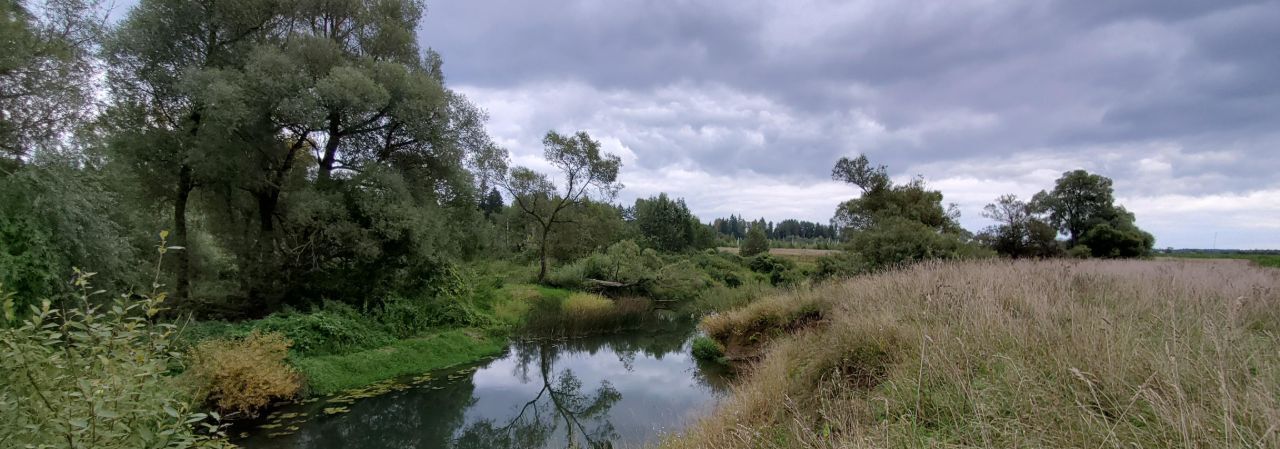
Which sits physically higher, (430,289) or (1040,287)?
(1040,287)

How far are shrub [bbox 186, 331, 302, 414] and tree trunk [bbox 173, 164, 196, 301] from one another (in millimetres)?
5034

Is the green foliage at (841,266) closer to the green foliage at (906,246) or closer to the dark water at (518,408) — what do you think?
the green foliage at (906,246)

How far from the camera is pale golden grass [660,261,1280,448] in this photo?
2.50 meters

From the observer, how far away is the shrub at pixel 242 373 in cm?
819

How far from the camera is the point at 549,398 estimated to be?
11656 millimetres

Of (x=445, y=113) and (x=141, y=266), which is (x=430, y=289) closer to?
(x=445, y=113)

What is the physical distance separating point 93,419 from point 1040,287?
891 centimetres

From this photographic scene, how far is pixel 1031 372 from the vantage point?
3.39 meters

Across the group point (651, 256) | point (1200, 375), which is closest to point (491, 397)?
point (1200, 375)

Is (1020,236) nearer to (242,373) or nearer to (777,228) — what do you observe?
(242,373)

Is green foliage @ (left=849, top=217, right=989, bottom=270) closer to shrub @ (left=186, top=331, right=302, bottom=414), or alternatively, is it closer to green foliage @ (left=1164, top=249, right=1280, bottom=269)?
green foliage @ (left=1164, top=249, right=1280, bottom=269)

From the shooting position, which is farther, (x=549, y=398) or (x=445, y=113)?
(x=445, y=113)

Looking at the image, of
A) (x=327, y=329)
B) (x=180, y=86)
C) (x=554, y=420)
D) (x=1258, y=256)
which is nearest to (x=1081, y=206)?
(x=1258, y=256)

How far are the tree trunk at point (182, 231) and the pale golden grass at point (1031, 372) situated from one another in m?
13.7
